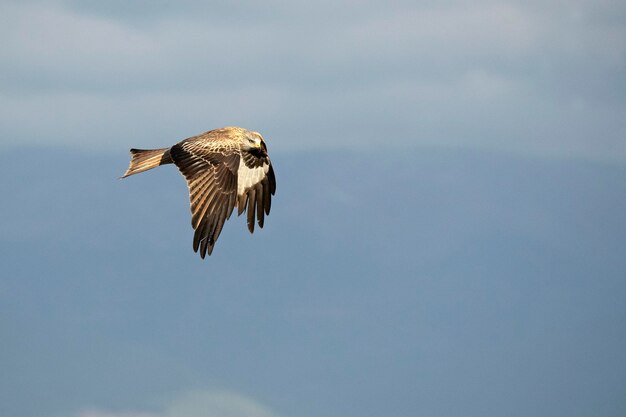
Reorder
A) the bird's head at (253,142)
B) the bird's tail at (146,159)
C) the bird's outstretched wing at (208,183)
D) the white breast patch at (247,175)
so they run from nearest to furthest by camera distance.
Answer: the bird's outstretched wing at (208,183) → the bird's tail at (146,159) → the white breast patch at (247,175) → the bird's head at (253,142)

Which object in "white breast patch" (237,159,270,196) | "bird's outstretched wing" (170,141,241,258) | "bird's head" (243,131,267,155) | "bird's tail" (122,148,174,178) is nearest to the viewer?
"bird's outstretched wing" (170,141,241,258)

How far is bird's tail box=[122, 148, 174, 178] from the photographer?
3353cm

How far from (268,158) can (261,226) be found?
2580mm

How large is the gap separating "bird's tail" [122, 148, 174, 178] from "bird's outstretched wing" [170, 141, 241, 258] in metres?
0.35

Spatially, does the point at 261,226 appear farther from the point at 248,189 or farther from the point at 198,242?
the point at 198,242

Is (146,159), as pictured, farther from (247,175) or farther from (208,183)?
(247,175)

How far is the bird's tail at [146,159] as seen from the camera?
110ft

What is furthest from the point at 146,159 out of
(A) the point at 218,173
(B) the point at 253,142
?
(B) the point at 253,142

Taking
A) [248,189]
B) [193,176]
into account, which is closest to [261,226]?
[248,189]

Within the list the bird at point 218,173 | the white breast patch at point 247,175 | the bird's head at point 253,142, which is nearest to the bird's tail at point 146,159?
the bird at point 218,173

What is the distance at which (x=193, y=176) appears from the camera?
32.2m

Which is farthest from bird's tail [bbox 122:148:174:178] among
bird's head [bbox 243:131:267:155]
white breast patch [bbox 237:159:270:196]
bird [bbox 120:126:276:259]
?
bird's head [bbox 243:131:267:155]

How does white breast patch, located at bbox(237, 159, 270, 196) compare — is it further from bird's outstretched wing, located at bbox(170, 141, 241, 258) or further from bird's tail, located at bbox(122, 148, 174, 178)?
bird's tail, located at bbox(122, 148, 174, 178)

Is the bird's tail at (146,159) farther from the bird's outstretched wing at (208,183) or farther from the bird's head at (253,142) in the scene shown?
the bird's head at (253,142)
